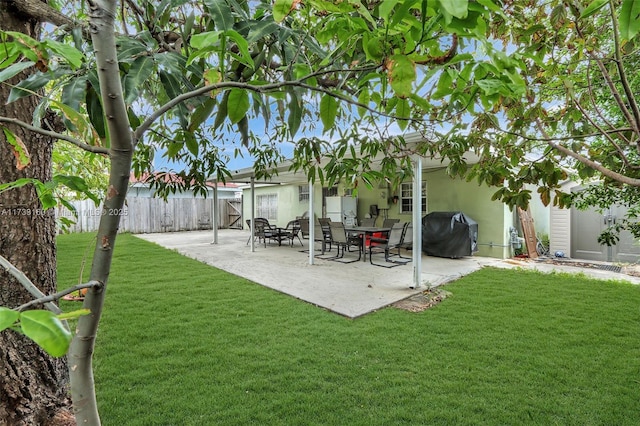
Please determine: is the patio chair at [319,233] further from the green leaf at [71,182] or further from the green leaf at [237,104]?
the green leaf at [237,104]

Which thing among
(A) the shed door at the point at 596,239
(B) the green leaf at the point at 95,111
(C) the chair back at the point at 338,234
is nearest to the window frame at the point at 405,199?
(C) the chair back at the point at 338,234

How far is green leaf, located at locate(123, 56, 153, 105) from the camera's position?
2.60ft

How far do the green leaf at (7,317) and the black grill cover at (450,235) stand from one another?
914 centimetres

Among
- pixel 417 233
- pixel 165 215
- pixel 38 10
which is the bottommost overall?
pixel 417 233

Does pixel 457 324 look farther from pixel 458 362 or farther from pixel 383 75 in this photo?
pixel 383 75

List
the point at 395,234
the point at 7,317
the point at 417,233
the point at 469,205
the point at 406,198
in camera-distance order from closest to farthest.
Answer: the point at 7,317 < the point at 417,233 < the point at 395,234 < the point at 469,205 < the point at 406,198

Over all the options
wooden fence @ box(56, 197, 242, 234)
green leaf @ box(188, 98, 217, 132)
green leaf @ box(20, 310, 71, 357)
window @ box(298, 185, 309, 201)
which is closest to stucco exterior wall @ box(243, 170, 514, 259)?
window @ box(298, 185, 309, 201)

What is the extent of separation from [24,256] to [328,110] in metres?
1.94

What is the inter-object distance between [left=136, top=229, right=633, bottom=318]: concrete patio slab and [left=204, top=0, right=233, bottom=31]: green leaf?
3911 millimetres

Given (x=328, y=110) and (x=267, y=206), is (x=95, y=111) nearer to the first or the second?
(x=328, y=110)

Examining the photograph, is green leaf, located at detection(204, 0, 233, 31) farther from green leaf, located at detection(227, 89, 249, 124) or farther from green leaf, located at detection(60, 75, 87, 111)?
green leaf, located at detection(60, 75, 87, 111)

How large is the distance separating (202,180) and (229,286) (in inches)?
151

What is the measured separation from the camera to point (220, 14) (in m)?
0.83

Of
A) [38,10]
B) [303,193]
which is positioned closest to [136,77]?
[38,10]
